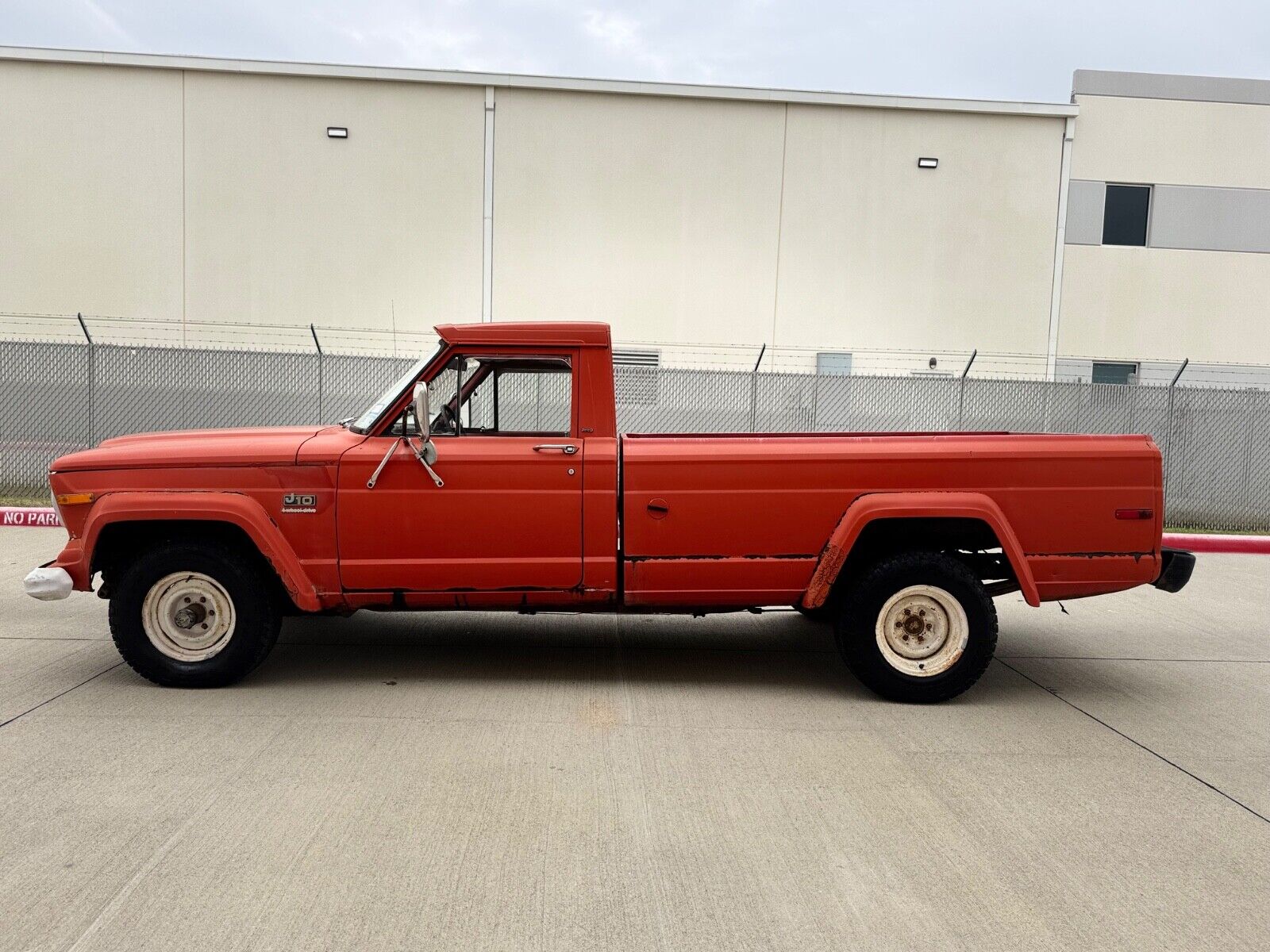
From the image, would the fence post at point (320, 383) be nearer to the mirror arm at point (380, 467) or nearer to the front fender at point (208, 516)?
the front fender at point (208, 516)

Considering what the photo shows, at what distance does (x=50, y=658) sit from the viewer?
567 cm

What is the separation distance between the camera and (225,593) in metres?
5.09

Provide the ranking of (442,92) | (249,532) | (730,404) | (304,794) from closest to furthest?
1. (304,794)
2. (249,532)
3. (730,404)
4. (442,92)

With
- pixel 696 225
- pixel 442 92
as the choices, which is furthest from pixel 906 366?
pixel 442 92

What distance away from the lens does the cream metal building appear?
55.6ft

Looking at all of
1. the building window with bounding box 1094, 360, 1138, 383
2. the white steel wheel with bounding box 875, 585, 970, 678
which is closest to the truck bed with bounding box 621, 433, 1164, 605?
the white steel wheel with bounding box 875, 585, 970, 678

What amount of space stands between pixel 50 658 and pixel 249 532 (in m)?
1.83

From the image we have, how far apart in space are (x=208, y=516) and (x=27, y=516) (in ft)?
24.7

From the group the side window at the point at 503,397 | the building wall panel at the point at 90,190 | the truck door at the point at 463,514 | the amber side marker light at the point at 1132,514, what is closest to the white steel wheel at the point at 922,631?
the amber side marker light at the point at 1132,514

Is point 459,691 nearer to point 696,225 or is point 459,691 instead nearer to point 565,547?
point 565,547

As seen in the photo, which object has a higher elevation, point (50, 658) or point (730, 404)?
point (730, 404)

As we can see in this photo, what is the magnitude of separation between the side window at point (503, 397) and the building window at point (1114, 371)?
16473 millimetres

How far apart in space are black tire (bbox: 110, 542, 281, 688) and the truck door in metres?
0.52

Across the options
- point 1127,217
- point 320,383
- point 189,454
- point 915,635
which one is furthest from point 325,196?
point 1127,217
